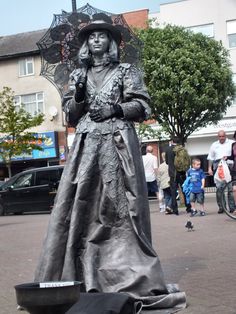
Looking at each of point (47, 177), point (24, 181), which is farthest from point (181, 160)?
point (24, 181)

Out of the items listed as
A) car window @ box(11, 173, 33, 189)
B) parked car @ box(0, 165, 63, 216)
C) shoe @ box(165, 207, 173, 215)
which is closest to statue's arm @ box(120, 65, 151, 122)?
shoe @ box(165, 207, 173, 215)

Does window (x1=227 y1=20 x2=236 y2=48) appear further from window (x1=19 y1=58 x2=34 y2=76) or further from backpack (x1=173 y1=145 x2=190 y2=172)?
backpack (x1=173 y1=145 x2=190 y2=172)

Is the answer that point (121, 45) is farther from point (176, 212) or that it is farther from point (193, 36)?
point (193, 36)

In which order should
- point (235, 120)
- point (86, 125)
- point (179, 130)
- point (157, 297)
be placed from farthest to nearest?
point (235, 120)
point (179, 130)
point (86, 125)
point (157, 297)

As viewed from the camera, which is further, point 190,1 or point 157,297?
point 190,1

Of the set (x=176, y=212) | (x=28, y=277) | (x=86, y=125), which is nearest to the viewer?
(x=86, y=125)

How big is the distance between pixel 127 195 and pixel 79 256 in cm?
68

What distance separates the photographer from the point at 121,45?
6.02 metres

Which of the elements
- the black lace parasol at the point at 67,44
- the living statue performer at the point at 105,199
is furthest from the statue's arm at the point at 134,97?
the black lace parasol at the point at 67,44

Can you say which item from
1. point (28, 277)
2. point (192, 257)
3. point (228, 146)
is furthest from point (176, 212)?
point (28, 277)

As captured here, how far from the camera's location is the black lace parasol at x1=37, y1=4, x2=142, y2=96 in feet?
19.5

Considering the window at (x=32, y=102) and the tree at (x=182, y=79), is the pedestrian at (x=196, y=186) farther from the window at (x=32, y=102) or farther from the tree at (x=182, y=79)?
the window at (x=32, y=102)

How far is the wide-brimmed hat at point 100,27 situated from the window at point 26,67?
39.6 m

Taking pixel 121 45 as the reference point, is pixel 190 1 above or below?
above
